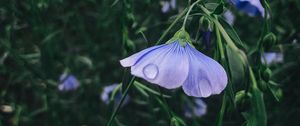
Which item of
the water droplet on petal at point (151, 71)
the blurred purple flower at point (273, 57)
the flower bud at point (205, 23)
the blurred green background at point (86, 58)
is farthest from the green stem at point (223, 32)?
the blurred purple flower at point (273, 57)

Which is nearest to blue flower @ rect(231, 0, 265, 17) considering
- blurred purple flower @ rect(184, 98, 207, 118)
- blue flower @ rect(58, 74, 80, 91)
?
blurred purple flower @ rect(184, 98, 207, 118)

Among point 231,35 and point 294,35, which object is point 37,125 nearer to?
point 294,35

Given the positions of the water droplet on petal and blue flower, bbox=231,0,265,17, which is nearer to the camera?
the water droplet on petal

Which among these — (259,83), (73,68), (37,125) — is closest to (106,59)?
(73,68)

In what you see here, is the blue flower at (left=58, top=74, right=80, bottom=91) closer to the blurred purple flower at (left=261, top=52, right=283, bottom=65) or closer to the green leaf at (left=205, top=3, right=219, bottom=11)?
the blurred purple flower at (left=261, top=52, right=283, bottom=65)

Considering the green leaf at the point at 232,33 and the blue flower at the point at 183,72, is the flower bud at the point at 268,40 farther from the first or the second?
the blue flower at the point at 183,72

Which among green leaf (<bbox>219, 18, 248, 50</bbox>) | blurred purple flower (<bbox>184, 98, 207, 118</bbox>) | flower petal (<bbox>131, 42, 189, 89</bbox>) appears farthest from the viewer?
blurred purple flower (<bbox>184, 98, 207, 118</bbox>)
